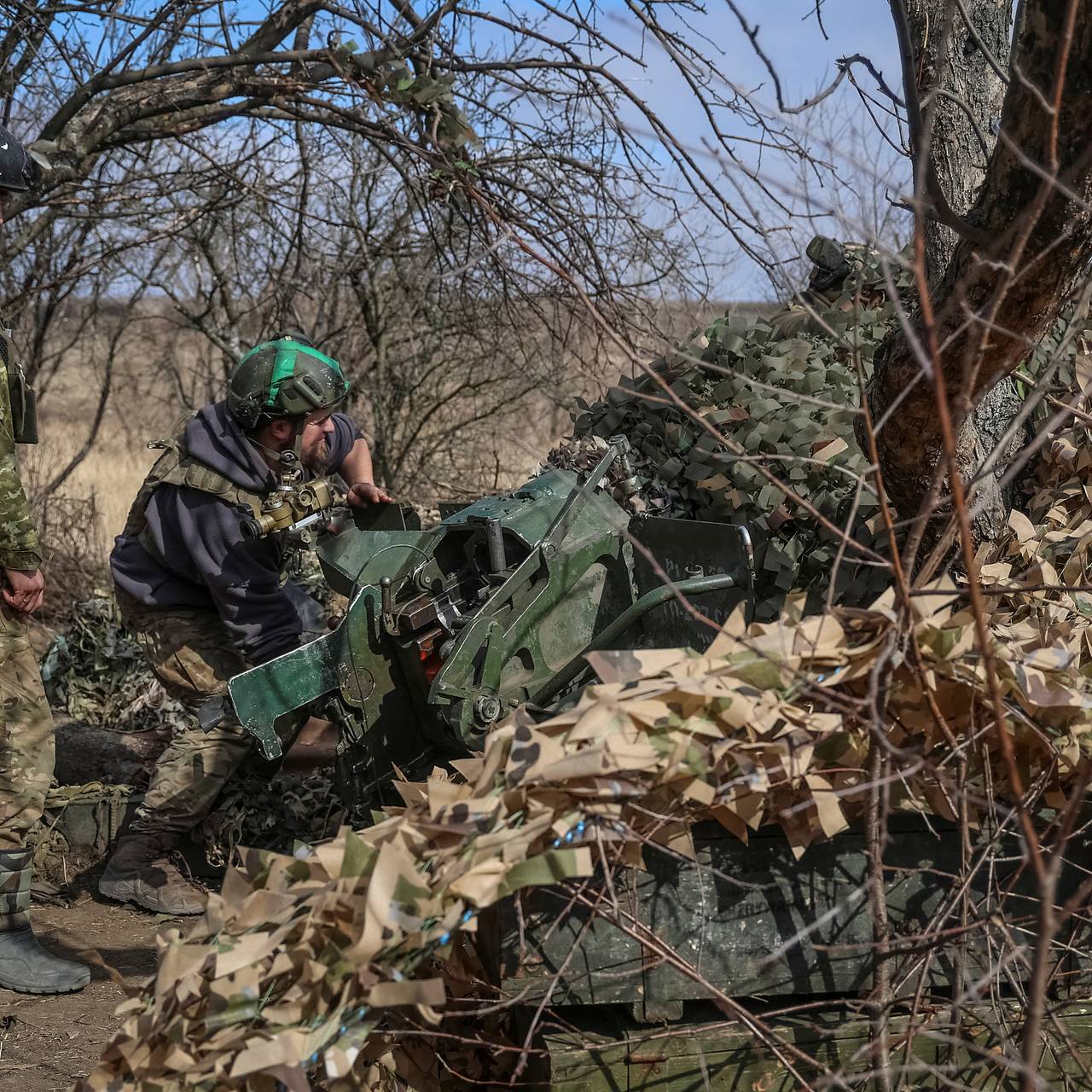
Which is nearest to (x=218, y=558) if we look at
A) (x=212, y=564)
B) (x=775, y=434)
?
(x=212, y=564)

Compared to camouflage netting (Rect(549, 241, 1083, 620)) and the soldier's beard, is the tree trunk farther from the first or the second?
the soldier's beard

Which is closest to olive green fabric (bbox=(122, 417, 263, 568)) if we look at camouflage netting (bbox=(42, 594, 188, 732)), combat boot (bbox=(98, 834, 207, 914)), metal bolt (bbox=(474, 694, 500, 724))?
combat boot (bbox=(98, 834, 207, 914))

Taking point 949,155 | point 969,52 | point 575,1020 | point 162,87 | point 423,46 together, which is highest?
point 162,87

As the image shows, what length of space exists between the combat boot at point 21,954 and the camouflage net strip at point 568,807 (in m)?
2.14

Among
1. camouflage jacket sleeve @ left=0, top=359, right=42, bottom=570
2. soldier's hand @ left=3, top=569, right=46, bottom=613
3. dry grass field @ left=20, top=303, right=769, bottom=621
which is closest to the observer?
camouflage jacket sleeve @ left=0, top=359, right=42, bottom=570

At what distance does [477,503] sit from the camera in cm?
454

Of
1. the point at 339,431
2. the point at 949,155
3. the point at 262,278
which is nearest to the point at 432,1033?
the point at 339,431

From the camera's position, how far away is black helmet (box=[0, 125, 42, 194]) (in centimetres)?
441

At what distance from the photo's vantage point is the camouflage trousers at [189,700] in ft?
17.0

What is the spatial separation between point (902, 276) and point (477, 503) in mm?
2379

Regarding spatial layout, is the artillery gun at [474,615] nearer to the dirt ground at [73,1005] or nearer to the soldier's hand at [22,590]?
the soldier's hand at [22,590]

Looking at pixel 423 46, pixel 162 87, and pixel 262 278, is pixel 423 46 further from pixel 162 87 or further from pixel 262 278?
pixel 262 278

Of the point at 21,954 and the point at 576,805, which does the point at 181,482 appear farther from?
the point at 576,805

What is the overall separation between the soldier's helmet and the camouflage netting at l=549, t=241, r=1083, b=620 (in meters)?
1.19
